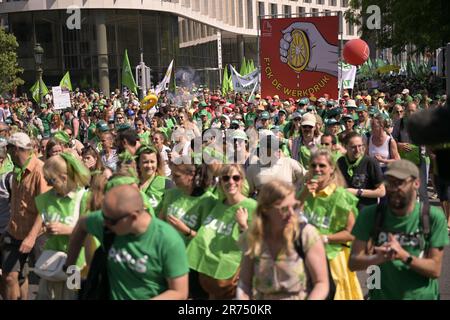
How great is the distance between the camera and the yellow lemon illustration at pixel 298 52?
16062 mm

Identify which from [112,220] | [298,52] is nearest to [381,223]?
[112,220]

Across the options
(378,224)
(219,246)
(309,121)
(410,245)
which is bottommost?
(219,246)

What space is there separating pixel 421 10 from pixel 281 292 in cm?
2805

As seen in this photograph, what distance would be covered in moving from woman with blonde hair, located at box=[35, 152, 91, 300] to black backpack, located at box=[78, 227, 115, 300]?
1064 mm

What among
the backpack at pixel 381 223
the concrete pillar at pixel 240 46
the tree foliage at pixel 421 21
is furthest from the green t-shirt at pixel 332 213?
the concrete pillar at pixel 240 46

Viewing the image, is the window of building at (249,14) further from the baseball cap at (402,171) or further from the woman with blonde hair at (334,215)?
the baseball cap at (402,171)

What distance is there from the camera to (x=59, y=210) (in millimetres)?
5738

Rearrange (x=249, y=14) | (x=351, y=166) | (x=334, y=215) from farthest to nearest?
(x=249, y=14) → (x=351, y=166) → (x=334, y=215)

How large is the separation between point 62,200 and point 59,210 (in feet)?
0.24

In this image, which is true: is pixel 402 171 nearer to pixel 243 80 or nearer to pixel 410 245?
pixel 410 245

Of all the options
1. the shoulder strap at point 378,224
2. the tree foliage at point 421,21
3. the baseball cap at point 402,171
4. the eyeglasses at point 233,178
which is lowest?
the shoulder strap at point 378,224

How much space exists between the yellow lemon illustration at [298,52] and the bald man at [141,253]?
12209mm

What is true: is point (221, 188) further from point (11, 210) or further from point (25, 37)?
point (25, 37)

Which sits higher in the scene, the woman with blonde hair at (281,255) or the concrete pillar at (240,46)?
the concrete pillar at (240,46)
